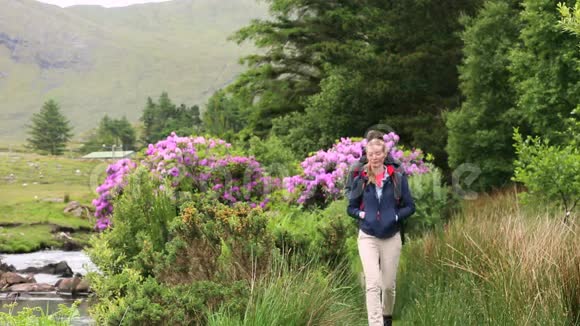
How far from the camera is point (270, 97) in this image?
3909 cm

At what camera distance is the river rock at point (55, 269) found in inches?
1071

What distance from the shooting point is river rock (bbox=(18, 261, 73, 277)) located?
27202mm

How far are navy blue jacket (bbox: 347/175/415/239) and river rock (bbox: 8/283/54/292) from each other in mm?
18704

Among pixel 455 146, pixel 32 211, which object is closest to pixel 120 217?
pixel 455 146

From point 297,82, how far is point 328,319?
3201 cm

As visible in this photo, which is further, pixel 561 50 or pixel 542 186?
pixel 561 50

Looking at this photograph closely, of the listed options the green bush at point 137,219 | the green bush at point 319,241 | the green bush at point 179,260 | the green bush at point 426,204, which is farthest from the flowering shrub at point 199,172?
the green bush at point 319,241

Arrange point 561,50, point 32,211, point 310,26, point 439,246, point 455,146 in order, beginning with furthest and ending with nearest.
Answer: point 32,211 → point 310,26 → point 455,146 → point 561,50 → point 439,246

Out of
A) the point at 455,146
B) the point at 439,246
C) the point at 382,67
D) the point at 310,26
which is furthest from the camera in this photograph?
the point at 310,26

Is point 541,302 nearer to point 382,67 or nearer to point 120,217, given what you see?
point 120,217

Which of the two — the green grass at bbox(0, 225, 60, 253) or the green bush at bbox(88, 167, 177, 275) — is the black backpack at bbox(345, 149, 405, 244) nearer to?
the green bush at bbox(88, 167, 177, 275)

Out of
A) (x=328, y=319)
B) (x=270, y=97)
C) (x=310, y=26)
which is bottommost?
(x=328, y=319)

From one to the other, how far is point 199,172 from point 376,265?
967 centimetres

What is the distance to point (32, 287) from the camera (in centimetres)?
2348
